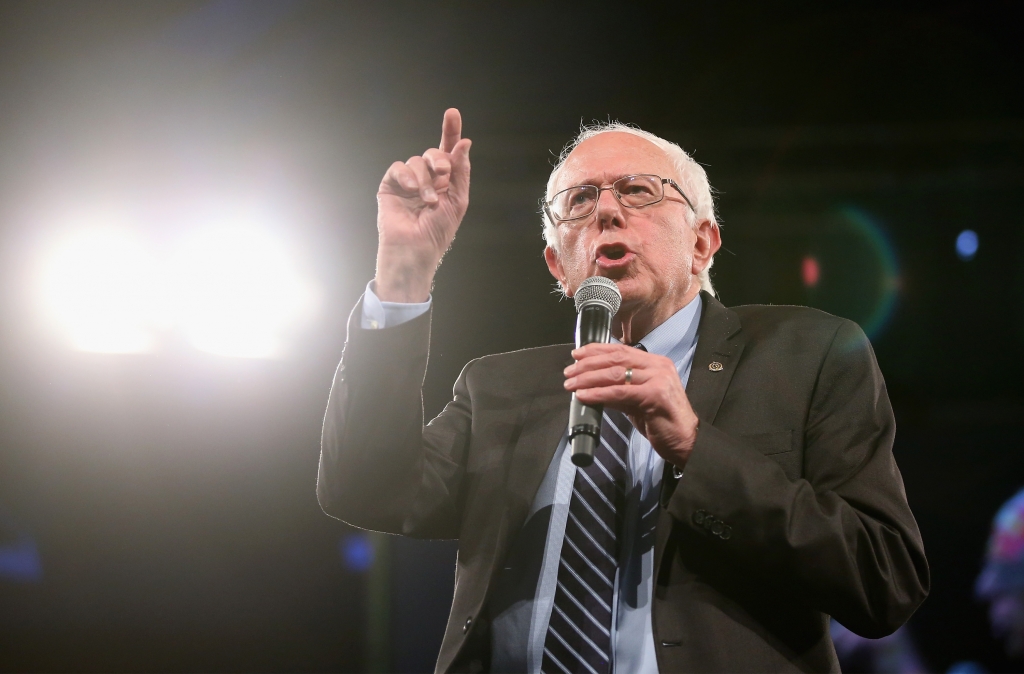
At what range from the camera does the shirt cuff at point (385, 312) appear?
1605 mm

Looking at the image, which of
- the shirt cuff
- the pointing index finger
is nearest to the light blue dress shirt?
the shirt cuff

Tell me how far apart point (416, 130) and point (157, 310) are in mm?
1700

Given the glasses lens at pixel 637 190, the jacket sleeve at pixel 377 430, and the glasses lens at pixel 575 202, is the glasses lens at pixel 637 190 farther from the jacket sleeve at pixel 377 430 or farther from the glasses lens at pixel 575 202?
the jacket sleeve at pixel 377 430

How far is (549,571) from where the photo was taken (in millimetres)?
1552

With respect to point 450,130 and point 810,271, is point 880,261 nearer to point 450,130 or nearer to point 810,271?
point 810,271

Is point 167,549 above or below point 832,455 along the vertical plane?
below

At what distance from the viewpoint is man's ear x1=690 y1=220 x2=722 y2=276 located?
2.13 metres

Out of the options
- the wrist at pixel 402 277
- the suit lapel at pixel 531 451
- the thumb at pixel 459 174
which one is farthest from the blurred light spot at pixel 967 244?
the wrist at pixel 402 277

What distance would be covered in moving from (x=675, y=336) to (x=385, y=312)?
2.48ft

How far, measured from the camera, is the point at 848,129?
3447mm

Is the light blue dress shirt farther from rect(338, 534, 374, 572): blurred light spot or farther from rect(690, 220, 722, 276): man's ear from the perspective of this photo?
rect(338, 534, 374, 572): blurred light spot

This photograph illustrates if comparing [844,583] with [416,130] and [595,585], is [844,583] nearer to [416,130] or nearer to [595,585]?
[595,585]

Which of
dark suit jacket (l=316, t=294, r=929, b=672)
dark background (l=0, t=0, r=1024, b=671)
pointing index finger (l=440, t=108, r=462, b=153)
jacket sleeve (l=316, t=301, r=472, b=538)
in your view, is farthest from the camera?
dark background (l=0, t=0, r=1024, b=671)

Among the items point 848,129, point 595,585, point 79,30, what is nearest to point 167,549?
point 79,30
